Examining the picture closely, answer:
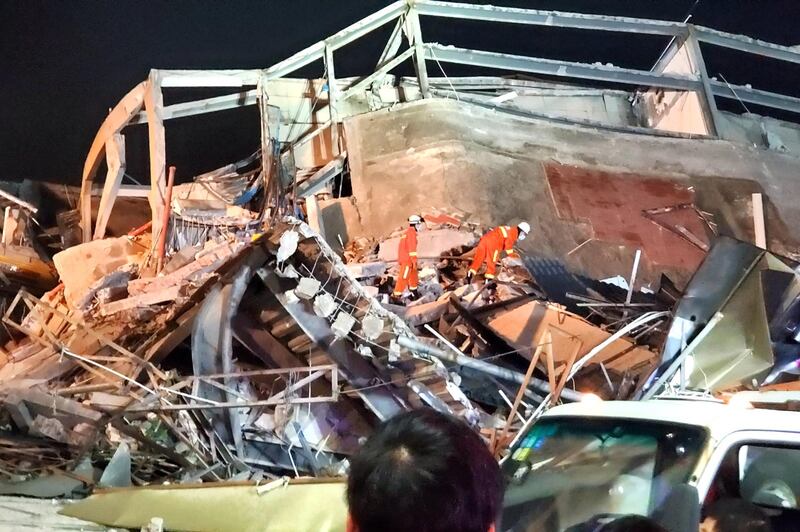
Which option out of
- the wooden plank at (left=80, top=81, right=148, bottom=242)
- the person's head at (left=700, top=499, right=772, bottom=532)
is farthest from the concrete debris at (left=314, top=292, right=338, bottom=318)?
the wooden plank at (left=80, top=81, right=148, bottom=242)

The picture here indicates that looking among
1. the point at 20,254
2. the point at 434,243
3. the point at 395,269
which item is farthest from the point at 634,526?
the point at 20,254

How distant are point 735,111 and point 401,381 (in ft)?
44.5

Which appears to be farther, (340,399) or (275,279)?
(340,399)

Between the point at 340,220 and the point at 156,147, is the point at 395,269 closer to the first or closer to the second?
the point at 340,220

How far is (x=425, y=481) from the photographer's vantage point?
1576mm

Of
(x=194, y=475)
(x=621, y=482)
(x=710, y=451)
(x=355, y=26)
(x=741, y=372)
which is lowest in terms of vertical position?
(x=194, y=475)

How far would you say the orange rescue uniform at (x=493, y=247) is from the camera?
8.65m

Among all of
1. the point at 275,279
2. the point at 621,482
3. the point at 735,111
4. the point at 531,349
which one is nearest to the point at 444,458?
the point at 621,482

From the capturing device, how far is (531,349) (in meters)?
6.82

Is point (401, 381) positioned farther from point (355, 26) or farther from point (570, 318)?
point (355, 26)

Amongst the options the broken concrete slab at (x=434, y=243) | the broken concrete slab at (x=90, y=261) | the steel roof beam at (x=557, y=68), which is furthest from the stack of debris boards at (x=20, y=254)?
the steel roof beam at (x=557, y=68)

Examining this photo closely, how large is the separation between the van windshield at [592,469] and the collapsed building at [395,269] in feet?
6.47

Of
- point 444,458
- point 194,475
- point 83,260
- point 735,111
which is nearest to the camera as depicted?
point 444,458

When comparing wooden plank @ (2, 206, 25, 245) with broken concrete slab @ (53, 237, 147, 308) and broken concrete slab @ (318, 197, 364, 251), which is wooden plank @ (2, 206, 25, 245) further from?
broken concrete slab @ (318, 197, 364, 251)
